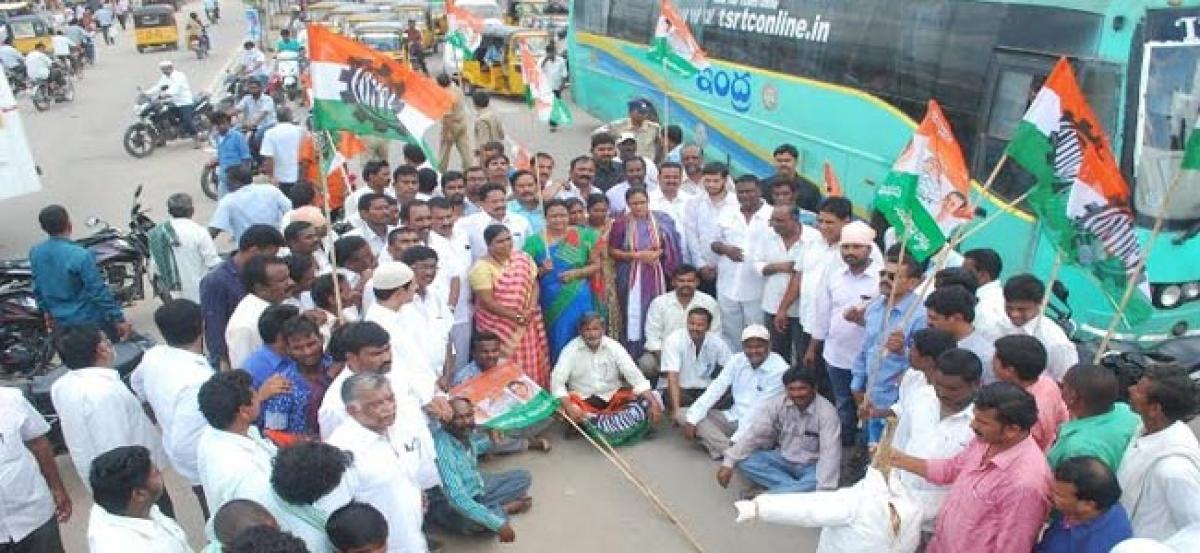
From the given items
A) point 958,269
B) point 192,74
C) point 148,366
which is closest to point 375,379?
point 148,366

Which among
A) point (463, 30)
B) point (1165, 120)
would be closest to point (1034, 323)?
point (1165, 120)

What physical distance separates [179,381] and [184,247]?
9.96ft

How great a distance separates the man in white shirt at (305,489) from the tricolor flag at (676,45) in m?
6.12

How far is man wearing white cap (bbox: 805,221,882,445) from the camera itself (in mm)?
5094

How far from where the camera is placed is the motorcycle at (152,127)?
14.6 metres

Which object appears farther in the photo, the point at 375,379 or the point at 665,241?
the point at 665,241

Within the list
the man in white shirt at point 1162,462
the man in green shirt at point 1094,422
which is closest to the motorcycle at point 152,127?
the man in green shirt at point 1094,422

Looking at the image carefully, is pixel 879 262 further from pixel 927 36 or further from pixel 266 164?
pixel 266 164

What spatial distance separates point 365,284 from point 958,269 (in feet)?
10.6

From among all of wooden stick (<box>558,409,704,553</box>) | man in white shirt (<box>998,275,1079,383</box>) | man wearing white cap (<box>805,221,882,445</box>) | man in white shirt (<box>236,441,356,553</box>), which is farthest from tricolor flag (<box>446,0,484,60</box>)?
man in white shirt (<box>236,441,356,553</box>)

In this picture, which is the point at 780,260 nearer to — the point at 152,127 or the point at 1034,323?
the point at 1034,323

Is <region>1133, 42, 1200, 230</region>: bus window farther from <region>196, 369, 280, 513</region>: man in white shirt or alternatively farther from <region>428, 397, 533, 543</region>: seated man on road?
<region>196, 369, 280, 513</region>: man in white shirt

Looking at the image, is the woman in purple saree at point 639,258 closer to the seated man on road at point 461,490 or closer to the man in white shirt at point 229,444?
the seated man on road at point 461,490

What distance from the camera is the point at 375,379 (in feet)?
11.4
